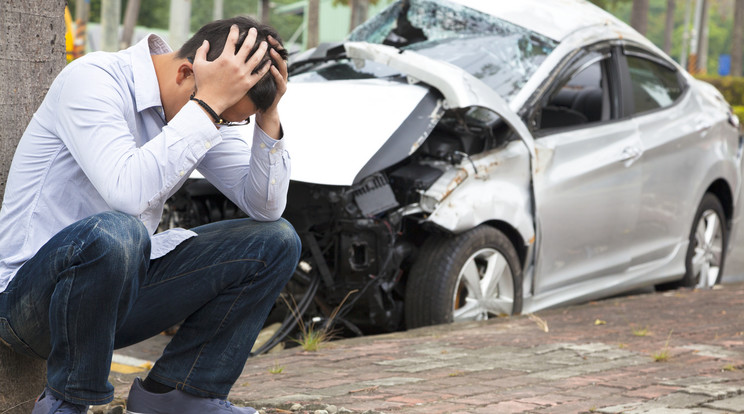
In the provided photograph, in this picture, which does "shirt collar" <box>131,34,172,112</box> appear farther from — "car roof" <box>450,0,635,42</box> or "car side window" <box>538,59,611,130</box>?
"car side window" <box>538,59,611,130</box>

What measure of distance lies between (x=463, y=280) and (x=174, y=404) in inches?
90.5

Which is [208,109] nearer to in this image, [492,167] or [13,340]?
[13,340]

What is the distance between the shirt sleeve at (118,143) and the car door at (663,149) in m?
3.92

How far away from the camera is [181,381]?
2912 millimetres

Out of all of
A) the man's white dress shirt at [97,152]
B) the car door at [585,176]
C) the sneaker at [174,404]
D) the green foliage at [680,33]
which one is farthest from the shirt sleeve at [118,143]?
the green foliage at [680,33]

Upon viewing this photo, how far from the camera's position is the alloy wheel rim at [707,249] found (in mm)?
6734

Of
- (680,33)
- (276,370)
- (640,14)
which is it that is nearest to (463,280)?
(276,370)

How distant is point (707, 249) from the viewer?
6871mm

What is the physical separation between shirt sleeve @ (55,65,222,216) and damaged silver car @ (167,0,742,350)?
1.67 m

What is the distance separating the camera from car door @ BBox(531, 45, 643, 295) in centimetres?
539

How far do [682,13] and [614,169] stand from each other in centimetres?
10390

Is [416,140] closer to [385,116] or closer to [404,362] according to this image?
[385,116]

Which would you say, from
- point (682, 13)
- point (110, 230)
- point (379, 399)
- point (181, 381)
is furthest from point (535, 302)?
point (682, 13)

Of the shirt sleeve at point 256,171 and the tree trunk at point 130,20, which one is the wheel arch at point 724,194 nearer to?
the shirt sleeve at point 256,171
